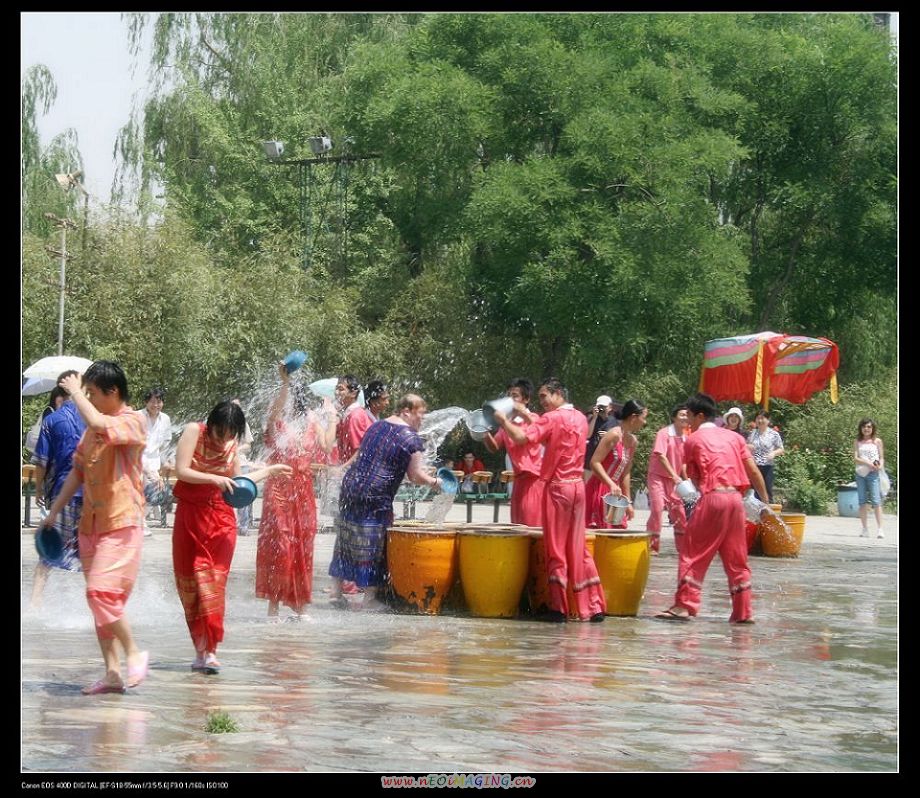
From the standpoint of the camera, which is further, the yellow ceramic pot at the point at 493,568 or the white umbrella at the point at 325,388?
the white umbrella at the point at 325,388

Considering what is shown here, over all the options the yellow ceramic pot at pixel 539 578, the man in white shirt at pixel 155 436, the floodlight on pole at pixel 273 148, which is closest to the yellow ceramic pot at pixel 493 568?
the yellow ceramic pot at pixel 539 578

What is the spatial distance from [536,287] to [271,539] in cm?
2025

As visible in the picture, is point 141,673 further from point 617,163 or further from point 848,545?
point 617,163

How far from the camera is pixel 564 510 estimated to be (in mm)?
11812

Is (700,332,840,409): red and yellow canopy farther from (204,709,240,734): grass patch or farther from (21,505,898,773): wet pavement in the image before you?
(204,709,240,734): grass patch

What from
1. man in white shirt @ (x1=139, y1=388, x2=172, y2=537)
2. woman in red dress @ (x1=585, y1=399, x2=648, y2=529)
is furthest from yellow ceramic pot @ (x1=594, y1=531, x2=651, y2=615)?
man in white shirt @ (x1=139, y1=388, x2=172, y2=537)

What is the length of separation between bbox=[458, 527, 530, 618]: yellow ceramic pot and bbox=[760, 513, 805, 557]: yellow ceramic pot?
7342mm

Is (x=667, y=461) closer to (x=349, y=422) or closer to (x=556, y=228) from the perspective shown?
(x=349, y=422)

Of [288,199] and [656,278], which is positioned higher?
[288,199]

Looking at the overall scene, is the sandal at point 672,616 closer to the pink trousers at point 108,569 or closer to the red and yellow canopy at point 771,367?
the pink trousers at point 108,569

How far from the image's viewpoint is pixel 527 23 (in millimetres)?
31953

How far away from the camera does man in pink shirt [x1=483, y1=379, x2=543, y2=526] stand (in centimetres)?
1244

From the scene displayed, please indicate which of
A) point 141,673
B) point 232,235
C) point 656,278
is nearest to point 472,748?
point 141,673

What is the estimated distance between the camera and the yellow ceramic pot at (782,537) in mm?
18766
